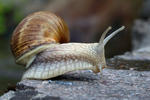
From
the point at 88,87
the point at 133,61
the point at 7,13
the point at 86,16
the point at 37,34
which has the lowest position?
the point at 88,87

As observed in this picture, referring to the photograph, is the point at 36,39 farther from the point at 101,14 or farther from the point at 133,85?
the point at 101,14

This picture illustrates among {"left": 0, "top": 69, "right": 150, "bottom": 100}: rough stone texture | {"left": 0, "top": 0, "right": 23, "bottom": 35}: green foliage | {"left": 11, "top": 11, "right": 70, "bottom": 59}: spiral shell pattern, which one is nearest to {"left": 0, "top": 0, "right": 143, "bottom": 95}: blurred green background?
{"left": 0, "top": 0, "right": 23, "bottom": 35}: green foliage

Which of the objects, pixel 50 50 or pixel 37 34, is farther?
pixel 37 34

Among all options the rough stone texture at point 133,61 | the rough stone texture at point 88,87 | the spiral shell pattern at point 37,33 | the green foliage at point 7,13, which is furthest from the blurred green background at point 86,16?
the rough stone texture at point 88,87

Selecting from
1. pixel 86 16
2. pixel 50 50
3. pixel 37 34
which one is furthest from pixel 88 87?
pixel 86 16

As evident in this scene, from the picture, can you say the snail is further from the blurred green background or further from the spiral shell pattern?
the blurred green background

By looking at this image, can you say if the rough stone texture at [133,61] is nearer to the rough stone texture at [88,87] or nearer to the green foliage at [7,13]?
the rough stone texture at [88,87]

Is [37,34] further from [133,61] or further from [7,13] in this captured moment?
[7,13]
